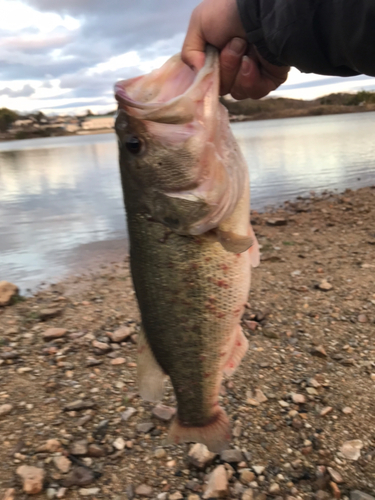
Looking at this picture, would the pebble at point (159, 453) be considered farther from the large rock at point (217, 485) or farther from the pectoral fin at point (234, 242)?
the pectoral fin at point (234, 242)

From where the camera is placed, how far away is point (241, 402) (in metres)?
3.49

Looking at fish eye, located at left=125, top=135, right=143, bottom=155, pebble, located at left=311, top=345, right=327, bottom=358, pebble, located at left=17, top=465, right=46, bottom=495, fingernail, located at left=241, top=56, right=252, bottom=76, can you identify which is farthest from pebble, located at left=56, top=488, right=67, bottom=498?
fingernail, located at left=241, top=56, right=252, bottom=76

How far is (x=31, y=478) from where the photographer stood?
9.31ft

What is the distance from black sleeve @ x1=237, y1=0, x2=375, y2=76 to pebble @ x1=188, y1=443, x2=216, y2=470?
8.28 feet

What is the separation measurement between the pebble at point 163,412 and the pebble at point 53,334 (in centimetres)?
170

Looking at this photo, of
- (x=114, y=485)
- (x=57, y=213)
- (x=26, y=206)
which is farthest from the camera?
(x=26, y=206)

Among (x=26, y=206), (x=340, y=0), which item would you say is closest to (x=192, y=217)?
(x=340, y=0)

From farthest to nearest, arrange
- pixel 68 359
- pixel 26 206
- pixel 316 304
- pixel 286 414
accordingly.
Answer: pixel 26 206 → pixel 316 304 → pixel 68 359 → pixel 286 414

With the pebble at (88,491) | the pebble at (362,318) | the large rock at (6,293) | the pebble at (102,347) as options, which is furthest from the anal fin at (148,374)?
the large rock at (6,293)

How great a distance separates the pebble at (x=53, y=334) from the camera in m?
4.64

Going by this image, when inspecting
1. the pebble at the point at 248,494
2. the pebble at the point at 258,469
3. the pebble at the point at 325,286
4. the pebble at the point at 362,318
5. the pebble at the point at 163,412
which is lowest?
the pebble at the point at 248,494

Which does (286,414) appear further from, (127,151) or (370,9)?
(370,9)

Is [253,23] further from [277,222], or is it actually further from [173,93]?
[277,222]

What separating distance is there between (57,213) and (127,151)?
11.8 metres
